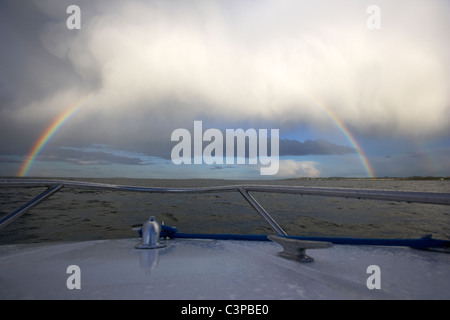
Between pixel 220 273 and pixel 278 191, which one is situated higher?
pixel 278 191

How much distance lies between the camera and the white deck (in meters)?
1.34

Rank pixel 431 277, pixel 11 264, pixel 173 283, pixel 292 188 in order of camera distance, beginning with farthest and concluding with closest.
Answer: pixel 292 188
pixel 11 264
pixel 431 277
pixel 173 283

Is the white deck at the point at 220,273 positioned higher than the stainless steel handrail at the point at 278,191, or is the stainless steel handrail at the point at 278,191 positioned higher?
the stainless steel handrail at the point at 278,191

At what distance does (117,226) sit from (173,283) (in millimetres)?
9089

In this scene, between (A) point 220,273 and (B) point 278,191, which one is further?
(B) point 278,191

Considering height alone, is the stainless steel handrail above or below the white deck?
above

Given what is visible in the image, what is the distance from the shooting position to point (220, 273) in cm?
169

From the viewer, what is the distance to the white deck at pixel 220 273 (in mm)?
1339

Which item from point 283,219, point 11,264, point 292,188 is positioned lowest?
point 283,219
